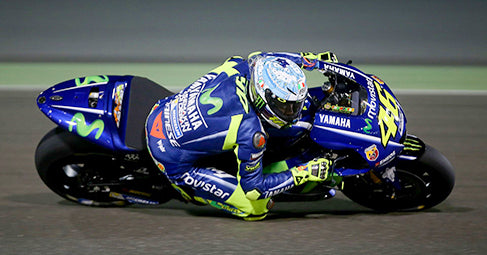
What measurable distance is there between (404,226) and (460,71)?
20.7 feet

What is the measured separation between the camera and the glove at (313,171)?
4.84 meters

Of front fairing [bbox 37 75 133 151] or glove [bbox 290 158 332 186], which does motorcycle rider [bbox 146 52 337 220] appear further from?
front fairing [bbox 37 75 133 151]

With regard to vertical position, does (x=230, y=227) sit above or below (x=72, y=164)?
below

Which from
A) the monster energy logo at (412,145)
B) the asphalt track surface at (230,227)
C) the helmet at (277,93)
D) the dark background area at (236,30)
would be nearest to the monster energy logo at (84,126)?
the asphalt track surface at (230,227)

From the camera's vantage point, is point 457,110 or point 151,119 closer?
point 151,119

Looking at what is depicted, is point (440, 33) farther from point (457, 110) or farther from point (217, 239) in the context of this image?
point (217, 239)

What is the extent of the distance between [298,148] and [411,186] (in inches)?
36.3

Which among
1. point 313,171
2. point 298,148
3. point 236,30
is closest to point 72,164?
point 298,148

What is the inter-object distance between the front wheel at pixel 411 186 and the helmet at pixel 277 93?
1018 millimetres

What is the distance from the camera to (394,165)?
16.7ft

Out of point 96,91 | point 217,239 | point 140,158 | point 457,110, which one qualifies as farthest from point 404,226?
point 457,110

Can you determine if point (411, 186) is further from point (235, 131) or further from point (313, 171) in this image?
point (235, 131)

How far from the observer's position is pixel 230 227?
200 inches

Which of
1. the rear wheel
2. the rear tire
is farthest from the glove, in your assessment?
the rear tire
